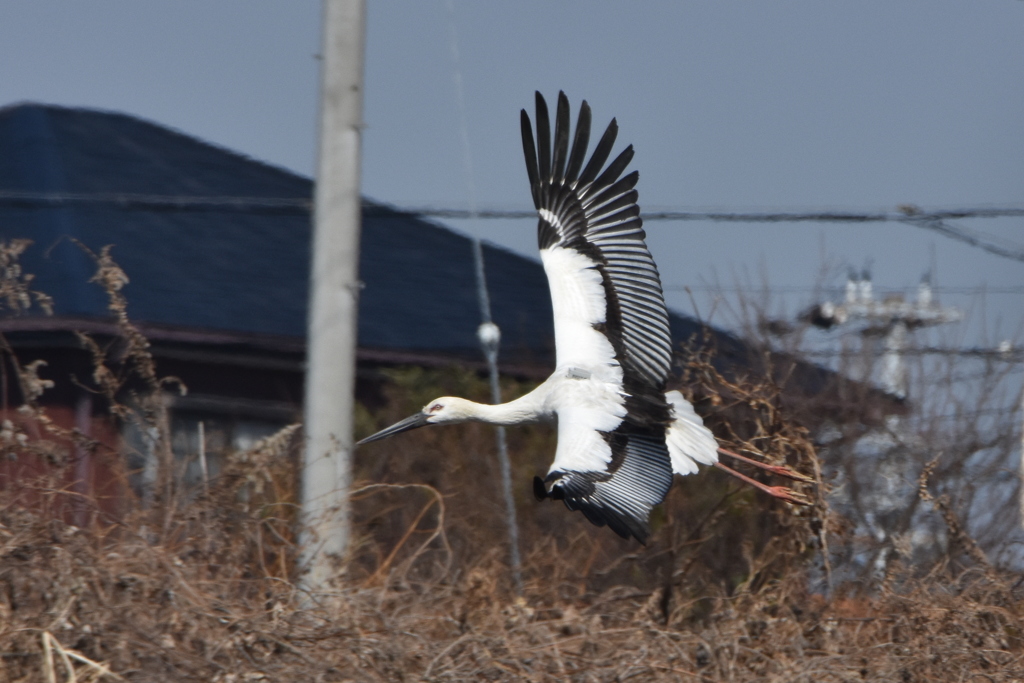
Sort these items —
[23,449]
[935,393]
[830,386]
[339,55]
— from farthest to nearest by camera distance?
1. [830,386]
2. [935,393]
3. [339,55]
4. [23,449]

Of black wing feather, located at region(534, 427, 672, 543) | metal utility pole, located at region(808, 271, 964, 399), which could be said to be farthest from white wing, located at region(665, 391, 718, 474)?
metal utility pole, located at region(808, 271, 964, 399)

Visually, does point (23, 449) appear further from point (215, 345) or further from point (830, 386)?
point (830, 386)

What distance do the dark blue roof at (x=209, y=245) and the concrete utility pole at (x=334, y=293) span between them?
12.5 ft

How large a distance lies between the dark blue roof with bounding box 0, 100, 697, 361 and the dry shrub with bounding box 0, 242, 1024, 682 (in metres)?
4.76

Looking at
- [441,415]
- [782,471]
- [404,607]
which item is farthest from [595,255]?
[404,607]

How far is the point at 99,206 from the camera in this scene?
13.2 metres

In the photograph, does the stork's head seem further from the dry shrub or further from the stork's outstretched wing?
the stork's outstretched wing

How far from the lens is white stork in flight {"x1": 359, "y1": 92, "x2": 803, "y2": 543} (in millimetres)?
6359

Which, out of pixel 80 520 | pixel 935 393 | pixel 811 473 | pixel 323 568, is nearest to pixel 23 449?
pixel 80 520

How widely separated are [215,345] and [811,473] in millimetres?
6811

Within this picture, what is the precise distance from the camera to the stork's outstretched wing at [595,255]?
21.7ft

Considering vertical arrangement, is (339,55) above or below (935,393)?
above

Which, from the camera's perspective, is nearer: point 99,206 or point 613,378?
point 613,378

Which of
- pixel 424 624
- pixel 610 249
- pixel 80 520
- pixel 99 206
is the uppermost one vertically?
pixel 99 206
